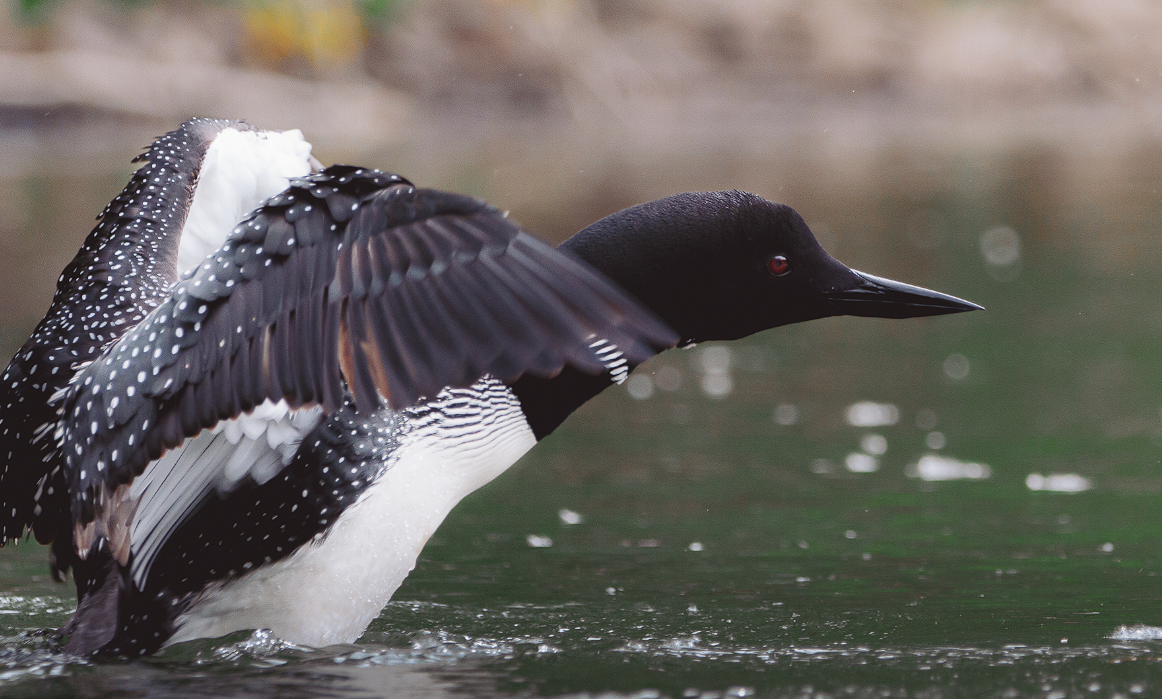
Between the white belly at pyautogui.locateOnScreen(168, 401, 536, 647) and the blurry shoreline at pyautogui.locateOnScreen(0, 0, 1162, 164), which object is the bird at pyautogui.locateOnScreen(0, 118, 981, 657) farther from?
the blurry shoreline at pyautogui.locateOnScreen(0, 0, 1162, 164)

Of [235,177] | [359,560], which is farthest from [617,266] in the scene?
[235,177]

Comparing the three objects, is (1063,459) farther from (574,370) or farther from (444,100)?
(444,100)

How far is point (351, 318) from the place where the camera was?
2873 millimetres

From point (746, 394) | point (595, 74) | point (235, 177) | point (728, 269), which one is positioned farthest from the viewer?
point (595, 74)

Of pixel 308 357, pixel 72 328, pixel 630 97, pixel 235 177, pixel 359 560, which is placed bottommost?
pixel 359 560

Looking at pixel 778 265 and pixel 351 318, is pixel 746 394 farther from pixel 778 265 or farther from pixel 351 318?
pixel 351 318

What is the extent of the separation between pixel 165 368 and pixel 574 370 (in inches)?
40.3

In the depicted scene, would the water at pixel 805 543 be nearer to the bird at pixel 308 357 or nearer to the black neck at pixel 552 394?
the bird at pixel 308 357

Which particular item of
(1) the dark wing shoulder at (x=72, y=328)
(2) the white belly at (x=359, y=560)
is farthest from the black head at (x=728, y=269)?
(1) the dark wing shoulder at (x=72, y=328)

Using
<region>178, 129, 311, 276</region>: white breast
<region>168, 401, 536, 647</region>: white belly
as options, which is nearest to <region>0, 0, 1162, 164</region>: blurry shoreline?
<region>178, 129, 311, 276</region>: white breast

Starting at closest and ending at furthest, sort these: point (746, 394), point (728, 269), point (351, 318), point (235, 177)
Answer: point (351, 318)
point (728, 269)
point (235, 177)
point (746, 394)

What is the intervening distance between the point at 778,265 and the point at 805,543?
3.96 feet

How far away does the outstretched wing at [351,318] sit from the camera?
2709 mm

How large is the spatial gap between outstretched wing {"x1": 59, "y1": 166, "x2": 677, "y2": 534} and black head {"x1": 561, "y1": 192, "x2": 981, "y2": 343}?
78 cm
